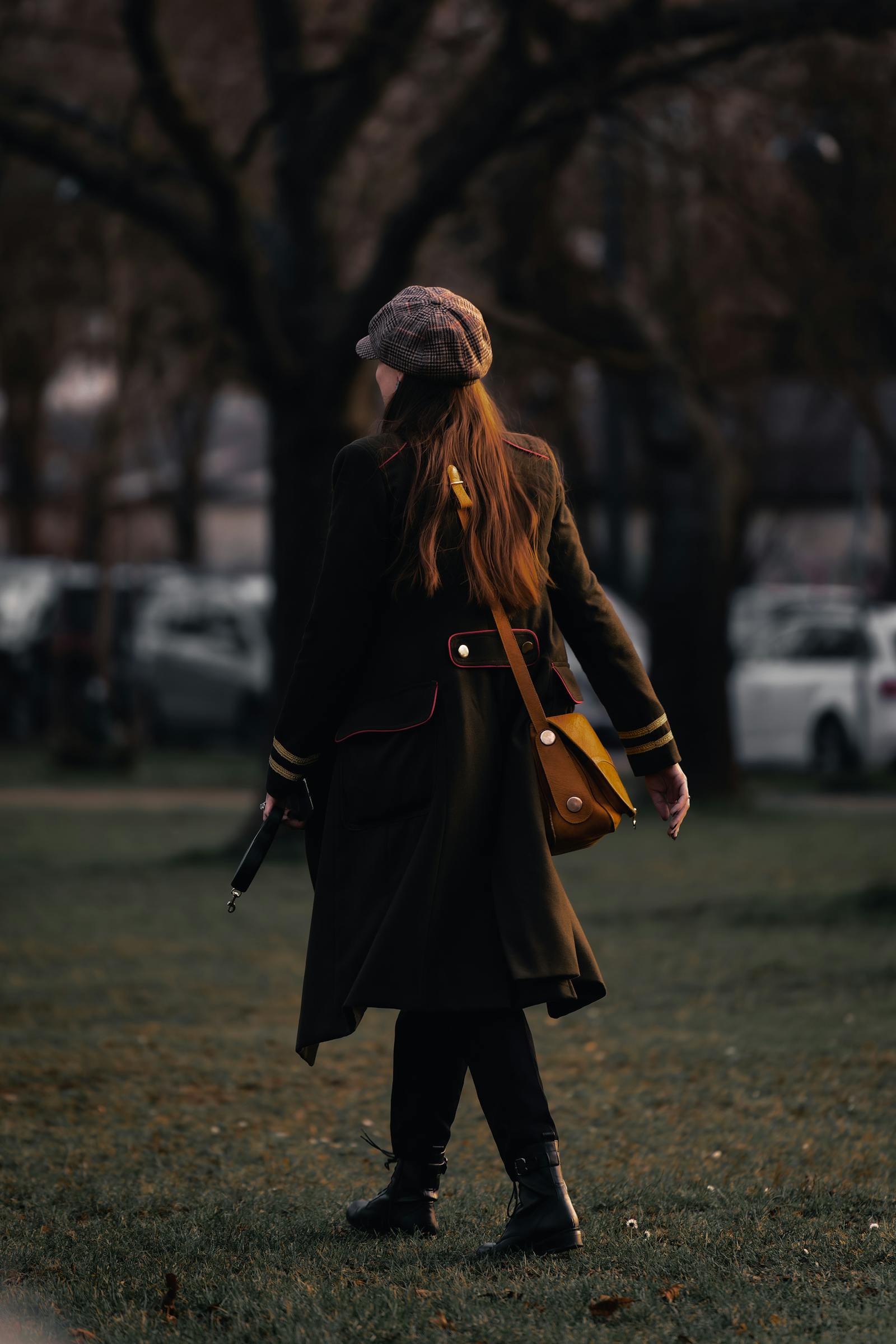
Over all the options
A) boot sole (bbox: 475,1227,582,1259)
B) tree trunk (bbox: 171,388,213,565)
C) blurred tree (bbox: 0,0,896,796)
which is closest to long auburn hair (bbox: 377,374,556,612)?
boot sole (bbox: 475,1227,582,1259)

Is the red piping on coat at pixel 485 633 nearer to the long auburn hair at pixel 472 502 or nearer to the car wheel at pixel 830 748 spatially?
the long auburn hair at pixel 472 502

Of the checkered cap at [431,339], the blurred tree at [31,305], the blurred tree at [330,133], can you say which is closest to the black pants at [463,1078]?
the checkered cap at [431,339]

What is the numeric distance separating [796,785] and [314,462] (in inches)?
302

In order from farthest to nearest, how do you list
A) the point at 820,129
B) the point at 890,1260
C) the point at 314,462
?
the point at 820,129
the point at 314,462
the point at 890,1260

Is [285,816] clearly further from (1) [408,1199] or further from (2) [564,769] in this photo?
(1) [408,1199]

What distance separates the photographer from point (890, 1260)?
13.4 ft

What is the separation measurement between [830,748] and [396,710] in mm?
16286

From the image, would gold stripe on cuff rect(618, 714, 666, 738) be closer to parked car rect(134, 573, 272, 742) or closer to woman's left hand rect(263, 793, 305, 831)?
woman's left hand rect(263, 793, 305, 831)

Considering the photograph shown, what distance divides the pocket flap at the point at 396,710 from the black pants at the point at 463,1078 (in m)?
0.56

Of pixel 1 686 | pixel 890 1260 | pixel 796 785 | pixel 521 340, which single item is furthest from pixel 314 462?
pixel 1 686

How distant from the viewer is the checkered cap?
4.13 m

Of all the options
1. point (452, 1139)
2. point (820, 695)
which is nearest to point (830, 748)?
point (820, 695)

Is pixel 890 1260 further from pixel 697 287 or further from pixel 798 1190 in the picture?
pixel 697 287

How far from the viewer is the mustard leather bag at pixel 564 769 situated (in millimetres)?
4070
